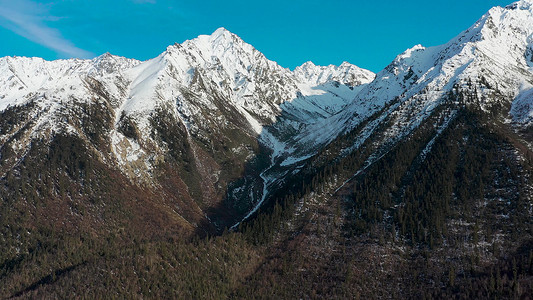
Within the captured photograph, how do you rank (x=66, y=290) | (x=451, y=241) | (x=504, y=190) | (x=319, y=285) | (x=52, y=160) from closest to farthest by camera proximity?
(x=66, y=290) → (x=319, y=285) → (x=451, y=241) → (x=504, y=190) → (x=52, y=160)

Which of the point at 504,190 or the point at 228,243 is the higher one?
the point at 504,190

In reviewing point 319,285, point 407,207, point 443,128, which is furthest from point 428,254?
point 443,128

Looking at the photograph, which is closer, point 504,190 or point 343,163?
point 504,190

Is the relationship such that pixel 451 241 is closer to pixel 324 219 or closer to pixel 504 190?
pixel 504 190

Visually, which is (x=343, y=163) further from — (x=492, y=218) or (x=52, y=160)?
(x=52, y=160)

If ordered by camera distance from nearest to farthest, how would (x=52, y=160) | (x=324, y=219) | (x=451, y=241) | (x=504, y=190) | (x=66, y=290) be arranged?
(x=66, y=290) < (x=451, y=241) < (x=504, y=190) < (x=324, y=219) < (x=52, y=160)

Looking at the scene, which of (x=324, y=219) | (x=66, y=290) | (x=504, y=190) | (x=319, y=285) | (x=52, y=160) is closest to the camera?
(x=66, y=290)

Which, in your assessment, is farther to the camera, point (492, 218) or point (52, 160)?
point (52, 160)

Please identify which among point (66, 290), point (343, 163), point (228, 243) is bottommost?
point (66, 290)

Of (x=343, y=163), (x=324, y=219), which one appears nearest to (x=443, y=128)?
(x=343, y=163)
